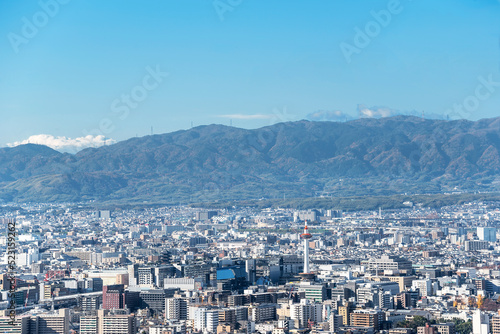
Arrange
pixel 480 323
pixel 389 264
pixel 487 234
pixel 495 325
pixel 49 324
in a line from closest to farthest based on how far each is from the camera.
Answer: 1. pixel 49 324
2. pixel 495 325
3. pixel 480 323
4. pixel 389 264
5. pixel 487 234

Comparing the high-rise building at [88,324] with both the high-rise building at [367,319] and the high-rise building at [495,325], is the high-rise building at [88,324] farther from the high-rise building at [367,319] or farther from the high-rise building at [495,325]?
the high-rise building at [495,325]

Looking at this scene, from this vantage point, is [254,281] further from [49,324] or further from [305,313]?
[49,324]

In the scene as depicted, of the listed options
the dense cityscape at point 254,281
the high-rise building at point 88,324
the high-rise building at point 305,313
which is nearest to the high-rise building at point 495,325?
the dense cityscape at point 254,281

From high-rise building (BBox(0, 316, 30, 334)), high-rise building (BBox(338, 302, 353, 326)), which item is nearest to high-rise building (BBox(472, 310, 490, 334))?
high-rise building (BBox(338, 302, 353, 326))

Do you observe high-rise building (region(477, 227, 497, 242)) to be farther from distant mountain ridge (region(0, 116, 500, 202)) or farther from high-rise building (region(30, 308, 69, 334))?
distant mountain ridge (region(0, 116, 500, 202))

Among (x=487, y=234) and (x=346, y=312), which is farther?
(x=487, y=234)

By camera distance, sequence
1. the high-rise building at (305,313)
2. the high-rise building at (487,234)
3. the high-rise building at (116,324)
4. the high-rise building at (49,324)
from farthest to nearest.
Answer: the high-rise building at (487,234) → the high-rise building at (305,313) → the high-rise building at (116,324) → the high-rise building at (49,324)

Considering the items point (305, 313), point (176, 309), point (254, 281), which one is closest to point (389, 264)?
point (254, 281)

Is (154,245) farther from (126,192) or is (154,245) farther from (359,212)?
(126,192)
